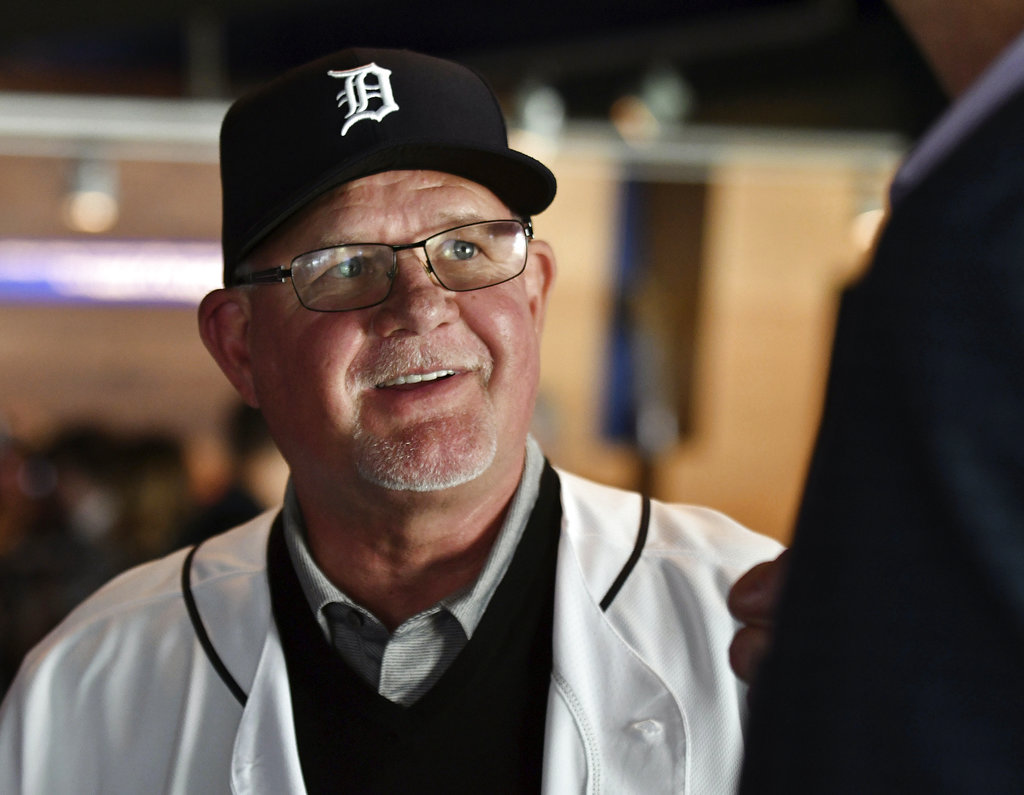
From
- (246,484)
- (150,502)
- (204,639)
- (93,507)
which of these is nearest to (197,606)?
(204,639)

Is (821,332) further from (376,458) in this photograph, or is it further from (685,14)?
(376,458)

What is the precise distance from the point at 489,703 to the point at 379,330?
50 centimetres

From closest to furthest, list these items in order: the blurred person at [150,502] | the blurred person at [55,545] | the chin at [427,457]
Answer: the chin at [427,457]
the blurred person at [55,545]
the blurred person at [150,502]

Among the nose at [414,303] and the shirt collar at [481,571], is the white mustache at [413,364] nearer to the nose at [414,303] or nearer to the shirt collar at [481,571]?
the nose at [414,303]

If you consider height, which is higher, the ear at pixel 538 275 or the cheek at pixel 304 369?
the ear at pixel 538 275

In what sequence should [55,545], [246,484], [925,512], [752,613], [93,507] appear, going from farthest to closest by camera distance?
[93,507]
[55,545]
[246,484]
[752,613]
[925,512]

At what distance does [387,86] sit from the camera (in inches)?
54.5

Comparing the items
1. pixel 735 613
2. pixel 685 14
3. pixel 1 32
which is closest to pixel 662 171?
pixel 685 14

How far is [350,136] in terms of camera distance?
4.38ft

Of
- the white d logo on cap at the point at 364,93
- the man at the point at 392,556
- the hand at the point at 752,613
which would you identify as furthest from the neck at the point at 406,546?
the hand at the point at 752,613

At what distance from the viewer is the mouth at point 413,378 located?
134 cm

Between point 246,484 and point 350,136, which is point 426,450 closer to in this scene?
point 350,136

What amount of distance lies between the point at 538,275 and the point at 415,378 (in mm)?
322

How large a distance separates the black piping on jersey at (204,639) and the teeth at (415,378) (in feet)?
1.37
